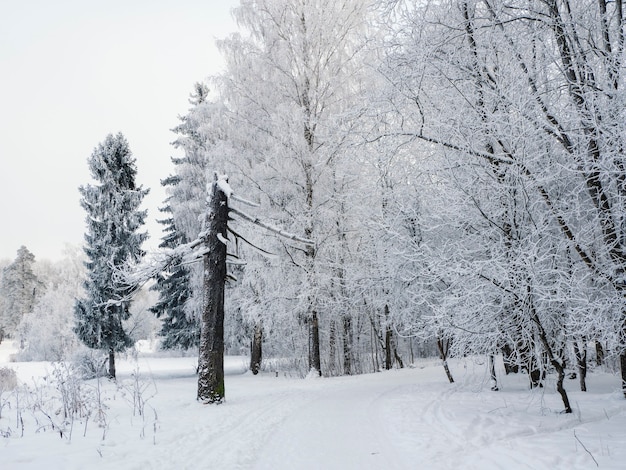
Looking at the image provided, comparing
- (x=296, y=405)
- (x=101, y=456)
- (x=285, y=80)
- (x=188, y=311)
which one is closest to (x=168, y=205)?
(x=188, y=311)

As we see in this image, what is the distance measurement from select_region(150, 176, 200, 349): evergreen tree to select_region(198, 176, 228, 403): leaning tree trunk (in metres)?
9.18

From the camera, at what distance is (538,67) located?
496cm

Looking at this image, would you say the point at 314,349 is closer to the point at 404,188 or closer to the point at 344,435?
the point at 404,188

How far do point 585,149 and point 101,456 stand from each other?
646 centimetres

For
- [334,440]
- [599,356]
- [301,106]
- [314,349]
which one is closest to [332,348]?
[314,349]

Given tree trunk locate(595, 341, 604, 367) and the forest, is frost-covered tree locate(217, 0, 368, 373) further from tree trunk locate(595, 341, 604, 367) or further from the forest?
tree trunk locate(595, 341, 604, 367)

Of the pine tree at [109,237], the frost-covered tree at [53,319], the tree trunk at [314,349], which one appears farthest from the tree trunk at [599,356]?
the frost-covered tree at [53,319]

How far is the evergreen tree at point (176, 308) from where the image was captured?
1816cm

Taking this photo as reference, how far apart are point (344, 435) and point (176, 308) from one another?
48.8 ft

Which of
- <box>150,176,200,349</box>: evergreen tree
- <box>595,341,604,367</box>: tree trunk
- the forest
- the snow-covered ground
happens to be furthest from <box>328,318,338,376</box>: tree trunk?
<box>595,341,604,367</box>: tree trunk

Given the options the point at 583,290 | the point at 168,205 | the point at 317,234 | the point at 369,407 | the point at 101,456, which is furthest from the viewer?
the point at 168,205

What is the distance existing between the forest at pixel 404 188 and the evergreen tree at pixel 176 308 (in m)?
0.10

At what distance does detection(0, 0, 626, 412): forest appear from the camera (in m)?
4.94

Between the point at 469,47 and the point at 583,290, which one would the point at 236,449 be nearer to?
the point at 583,290
